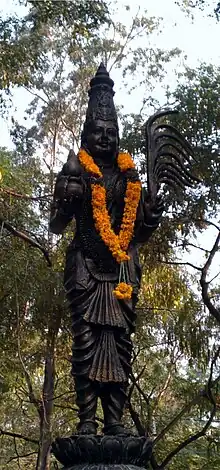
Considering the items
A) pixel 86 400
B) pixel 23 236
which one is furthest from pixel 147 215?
pixel 23 236

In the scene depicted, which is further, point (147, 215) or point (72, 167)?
point (147, 215)

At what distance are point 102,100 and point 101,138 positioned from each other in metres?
0.26

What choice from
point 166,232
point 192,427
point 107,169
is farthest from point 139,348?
point 107,169

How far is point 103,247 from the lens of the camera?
3.90 m

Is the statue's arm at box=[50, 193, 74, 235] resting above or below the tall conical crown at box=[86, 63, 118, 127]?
below

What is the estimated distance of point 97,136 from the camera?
409 centimetres

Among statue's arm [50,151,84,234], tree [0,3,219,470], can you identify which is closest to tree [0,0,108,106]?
tree [0,3,219,470]

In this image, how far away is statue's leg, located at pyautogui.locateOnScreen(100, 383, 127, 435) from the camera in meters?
3.65

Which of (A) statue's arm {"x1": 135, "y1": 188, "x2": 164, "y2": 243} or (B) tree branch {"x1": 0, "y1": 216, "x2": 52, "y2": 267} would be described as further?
(B) tree branch {"x1": 0, "y1": 216, "x2": 52, "y2": 267}

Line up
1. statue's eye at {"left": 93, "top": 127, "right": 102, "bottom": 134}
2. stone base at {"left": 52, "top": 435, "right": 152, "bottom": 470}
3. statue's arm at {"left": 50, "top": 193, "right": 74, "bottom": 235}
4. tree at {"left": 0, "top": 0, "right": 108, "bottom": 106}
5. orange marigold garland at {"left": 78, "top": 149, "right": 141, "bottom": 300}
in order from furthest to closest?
tree at {"left": 0, "top": 0, "right": 108, "bottom": 106}, statue's eye at {"left": 93, "top": 127, "right": 102, "bottom": 134}, statue's arm at {"left": 50, "top": 193, "right": 74, "bottom": 235}, orange marigold garland at {"left": 78, "top": 149, "right": 141, "bottom": 300}, stone base at {"left": 52, "top": 435, "right": 152, "bottom": 470}

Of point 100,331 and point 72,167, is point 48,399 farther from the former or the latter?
point 72,167

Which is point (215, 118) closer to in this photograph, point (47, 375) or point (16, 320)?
point (16, 320)

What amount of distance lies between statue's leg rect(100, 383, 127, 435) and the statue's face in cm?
143

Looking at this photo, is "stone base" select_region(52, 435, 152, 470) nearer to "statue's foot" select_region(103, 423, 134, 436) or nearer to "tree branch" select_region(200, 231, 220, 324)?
"statue's foot" select_region(103, 423, 134, 436)
